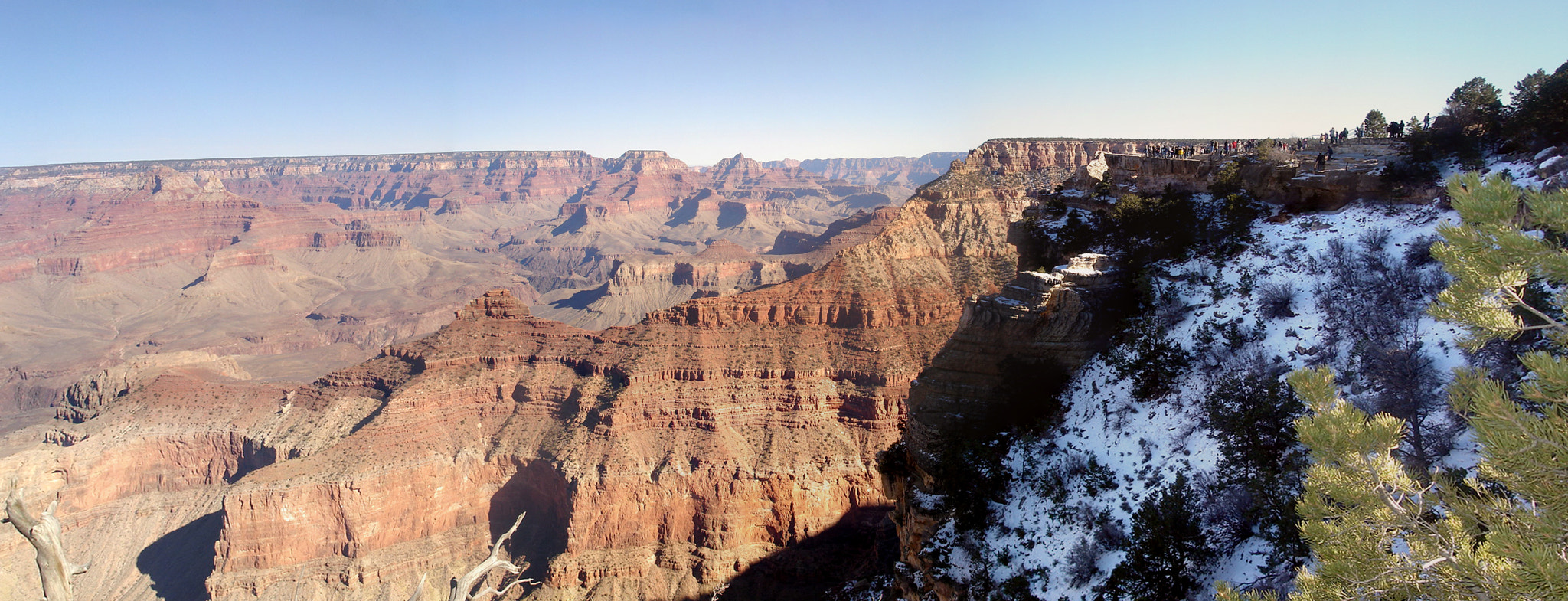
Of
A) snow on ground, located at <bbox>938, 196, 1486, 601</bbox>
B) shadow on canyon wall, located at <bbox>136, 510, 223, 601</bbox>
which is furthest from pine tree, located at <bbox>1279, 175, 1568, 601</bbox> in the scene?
shadow on canyon wall, located at <bbox>136, 510, 223, 601</bbox>

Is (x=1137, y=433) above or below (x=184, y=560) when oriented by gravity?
above

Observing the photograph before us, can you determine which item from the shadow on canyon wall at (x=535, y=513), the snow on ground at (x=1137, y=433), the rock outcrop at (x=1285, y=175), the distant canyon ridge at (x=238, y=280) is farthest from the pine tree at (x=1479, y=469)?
the distant canyon ridge at (x=238, y=280)

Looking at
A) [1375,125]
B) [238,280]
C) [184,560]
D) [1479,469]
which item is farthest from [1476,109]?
[238,280]

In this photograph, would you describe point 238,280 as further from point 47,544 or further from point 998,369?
point 47,544

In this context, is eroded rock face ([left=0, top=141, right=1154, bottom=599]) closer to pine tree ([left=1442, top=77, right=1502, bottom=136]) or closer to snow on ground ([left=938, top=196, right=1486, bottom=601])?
snow on ground ([left=938, top=196, right=1486, bottom=601])

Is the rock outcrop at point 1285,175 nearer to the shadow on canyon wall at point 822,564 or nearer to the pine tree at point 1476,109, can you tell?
the pine tree at point 1476,109

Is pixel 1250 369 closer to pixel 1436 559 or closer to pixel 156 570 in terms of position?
pixel 1436 559

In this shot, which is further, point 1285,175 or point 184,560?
point 184,560
